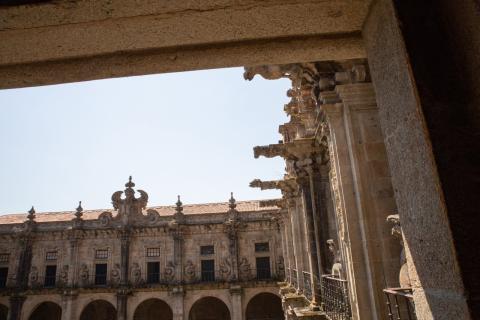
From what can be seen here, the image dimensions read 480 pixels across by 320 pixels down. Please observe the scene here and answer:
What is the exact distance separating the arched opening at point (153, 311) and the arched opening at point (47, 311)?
265 inches

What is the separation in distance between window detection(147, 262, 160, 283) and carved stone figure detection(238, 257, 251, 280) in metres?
6.29

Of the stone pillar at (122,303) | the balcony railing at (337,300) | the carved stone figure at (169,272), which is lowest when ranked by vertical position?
the stone pillar at (122,303)

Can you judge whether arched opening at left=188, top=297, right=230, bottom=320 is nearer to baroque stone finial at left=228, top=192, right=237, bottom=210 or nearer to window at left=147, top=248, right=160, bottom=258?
window at left=147, top=248, right=160, bottom=258

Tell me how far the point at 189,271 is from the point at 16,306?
1280 centimetres

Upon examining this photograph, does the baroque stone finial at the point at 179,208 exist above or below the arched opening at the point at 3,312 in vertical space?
above

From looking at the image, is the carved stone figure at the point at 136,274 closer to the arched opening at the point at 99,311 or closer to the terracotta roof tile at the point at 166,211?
the arched opening at the point at 99,311

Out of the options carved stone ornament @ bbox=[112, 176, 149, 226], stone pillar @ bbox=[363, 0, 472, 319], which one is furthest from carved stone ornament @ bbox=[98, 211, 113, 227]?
stone pillar @ bbox=[363, 0, 472, 319]

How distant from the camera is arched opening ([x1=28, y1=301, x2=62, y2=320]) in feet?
88.6

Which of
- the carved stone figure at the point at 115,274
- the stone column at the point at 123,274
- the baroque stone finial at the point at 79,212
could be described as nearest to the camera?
the stone column at the point at 123,274

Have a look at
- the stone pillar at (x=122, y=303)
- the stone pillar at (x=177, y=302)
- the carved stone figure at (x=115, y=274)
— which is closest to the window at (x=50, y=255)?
the carved stone figure at (x=115, y=274)

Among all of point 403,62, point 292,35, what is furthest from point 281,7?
point 403,62

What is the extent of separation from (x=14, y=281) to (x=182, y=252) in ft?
42.7

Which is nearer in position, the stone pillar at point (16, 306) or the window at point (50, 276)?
the stone pillar at point (16, 306)

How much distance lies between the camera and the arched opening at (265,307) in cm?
2656
